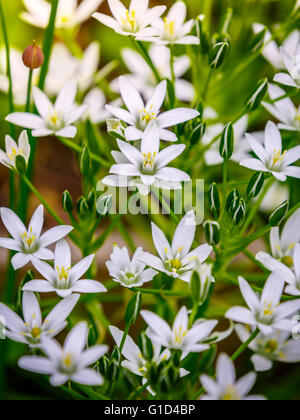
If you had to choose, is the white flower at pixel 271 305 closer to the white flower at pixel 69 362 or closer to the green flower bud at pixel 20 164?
the white flower at pixel 69 362

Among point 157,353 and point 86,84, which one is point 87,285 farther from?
point 86,84

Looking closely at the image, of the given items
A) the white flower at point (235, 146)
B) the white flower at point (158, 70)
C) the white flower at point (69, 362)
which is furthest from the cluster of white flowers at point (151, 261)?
the white flower at point (158, 70)

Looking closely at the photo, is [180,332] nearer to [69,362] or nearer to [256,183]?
[69,362]

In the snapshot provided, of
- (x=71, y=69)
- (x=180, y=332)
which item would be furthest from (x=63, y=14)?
(x=180, y=332)

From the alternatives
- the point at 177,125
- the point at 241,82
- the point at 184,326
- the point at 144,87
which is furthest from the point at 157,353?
the point at 241,82

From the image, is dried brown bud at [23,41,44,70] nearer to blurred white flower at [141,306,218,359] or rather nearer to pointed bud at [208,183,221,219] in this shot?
pointed bud at [208,183,221,219]
